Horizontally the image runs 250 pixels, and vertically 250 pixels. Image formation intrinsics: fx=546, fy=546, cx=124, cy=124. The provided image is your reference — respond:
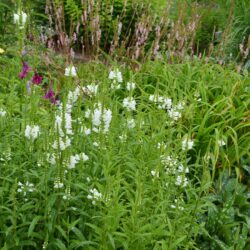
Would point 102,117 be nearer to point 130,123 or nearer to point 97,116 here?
point 97,116

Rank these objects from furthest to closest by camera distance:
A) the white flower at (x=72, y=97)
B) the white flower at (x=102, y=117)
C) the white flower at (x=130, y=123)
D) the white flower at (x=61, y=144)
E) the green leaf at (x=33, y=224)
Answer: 1. the white flower at (x=130, y=123)
2. the white flower at (x=72, y=97)
3. the white flower at (x=102, y=117)
4. the green leaf at (x=33, y=224)
5. the white flower at (x=61, y=144)

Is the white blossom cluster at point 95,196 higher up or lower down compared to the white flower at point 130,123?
lower down

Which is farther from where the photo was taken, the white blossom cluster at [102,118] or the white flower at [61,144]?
the white blossom cluster at [102,118]

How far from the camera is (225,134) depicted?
4117 mm

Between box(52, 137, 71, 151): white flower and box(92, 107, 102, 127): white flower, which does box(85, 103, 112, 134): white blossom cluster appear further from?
box(52, 137, 71, 151): white flower

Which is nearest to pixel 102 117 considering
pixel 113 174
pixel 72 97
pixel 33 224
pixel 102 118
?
pixel 102 118

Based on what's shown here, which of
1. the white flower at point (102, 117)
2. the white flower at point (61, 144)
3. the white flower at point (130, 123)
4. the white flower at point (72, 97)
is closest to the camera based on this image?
the white flower at point (61, 144)

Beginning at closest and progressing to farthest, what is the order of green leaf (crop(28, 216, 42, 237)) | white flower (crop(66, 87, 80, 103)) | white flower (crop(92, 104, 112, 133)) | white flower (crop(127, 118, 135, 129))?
1. green leaf (crop(28, 216, 42, 237))
2. white flower (crop(92, 104, 112, 133))
3. white flower (crop(66, 87, 80, 103))
4. white flower (crop(127, 118, 135, 129))

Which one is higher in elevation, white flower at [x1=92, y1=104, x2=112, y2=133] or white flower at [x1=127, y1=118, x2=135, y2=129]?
white flower at [x1=92, y1=104, x2=112, y2=133]

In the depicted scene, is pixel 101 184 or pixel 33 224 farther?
pixel 101 184

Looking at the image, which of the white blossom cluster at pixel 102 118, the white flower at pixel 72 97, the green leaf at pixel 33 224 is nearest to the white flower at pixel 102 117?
the white blossom cluster at pixel 102 118

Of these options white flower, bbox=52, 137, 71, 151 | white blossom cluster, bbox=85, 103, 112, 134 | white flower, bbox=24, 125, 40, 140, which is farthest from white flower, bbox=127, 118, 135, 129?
white flower, bbox=52, 137, 71, 151

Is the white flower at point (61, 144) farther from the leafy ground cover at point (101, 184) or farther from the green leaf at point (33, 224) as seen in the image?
the green leaf at point (33, 224)

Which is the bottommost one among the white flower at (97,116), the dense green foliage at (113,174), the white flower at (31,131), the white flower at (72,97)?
the dense green foliage at (113,174)
